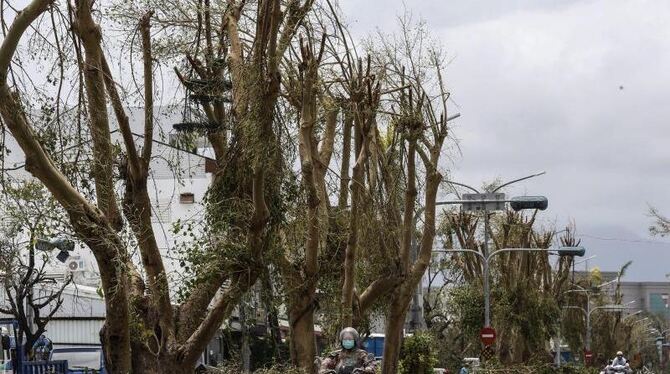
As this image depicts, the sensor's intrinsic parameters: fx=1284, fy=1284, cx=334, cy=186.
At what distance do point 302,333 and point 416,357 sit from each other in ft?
29.7

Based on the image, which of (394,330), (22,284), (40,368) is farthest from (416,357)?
(22,284)

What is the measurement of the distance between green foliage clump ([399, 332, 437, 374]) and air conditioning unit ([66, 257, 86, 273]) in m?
13.3

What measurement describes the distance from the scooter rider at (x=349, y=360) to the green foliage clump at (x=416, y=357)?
15.2m

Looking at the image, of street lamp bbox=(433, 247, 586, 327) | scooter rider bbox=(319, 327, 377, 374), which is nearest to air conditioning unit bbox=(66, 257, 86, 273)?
street lamp bbox=(433, 247, 586, 327)

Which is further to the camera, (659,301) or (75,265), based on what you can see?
(659,301)

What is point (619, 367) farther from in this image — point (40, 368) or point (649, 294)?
point (649, 294)

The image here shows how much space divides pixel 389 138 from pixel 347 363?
11998mm

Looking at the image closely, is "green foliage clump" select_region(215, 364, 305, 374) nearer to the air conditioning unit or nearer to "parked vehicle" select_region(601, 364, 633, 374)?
"parked vehicle" select_region(601, 364, 633, 374)

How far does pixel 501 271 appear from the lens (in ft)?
173

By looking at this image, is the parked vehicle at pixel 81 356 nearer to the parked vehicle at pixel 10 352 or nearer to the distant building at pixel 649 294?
the parked vehicle at pixel 10 352

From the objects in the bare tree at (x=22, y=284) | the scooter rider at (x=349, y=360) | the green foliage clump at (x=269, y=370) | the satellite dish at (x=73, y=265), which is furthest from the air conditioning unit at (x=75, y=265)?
the scooter rider at (x=349, y=360)

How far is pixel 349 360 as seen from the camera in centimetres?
1762

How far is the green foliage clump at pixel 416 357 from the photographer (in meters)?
33.1

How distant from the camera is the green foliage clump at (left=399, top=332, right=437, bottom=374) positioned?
33.1 meters
